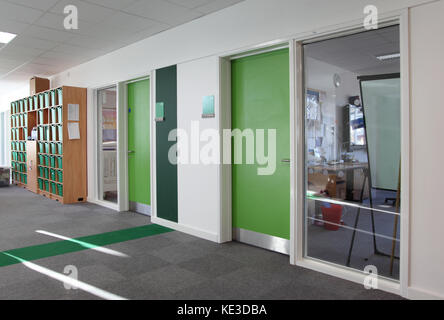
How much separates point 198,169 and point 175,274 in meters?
1.33

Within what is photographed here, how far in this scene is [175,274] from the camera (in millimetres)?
2664

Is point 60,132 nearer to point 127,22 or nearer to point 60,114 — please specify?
point 60,114

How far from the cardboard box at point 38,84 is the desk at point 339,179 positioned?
621 centimetres

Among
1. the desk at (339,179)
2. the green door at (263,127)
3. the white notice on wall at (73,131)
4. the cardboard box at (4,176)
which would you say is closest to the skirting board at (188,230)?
the green door at (263,127)

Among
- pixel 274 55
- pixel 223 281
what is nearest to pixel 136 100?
pixel 274 55


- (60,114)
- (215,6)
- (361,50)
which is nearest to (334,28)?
(361,50)

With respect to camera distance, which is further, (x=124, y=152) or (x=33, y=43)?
(x=124, y=152)

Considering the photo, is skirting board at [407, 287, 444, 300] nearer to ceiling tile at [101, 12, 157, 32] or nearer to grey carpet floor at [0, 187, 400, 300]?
grey carpet floor at [0, 187, 400, 300]

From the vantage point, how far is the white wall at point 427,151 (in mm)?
2105

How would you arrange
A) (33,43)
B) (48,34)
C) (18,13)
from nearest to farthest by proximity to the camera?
(18,13) → (48,34) → (33,43)

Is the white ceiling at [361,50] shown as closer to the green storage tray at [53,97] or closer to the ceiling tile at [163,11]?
the ceiling tile at [163,11]

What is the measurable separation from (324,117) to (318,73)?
383 mm

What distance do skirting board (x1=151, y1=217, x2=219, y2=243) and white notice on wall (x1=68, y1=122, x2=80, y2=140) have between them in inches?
93.8

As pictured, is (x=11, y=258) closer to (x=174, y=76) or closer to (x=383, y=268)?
(x=174, y=76)
